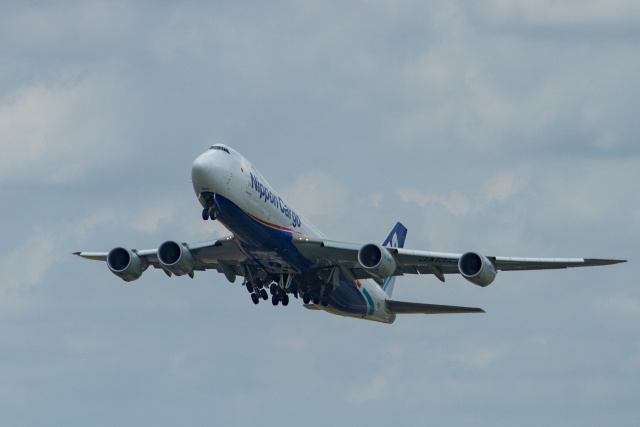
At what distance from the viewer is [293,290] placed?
189ft

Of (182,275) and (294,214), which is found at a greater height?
(294,214)

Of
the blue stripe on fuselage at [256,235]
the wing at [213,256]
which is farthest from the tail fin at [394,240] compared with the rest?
the blue stripe on fuselage at [256,235]

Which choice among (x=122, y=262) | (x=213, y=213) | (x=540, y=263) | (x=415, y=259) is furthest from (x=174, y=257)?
(x=540, y=263)

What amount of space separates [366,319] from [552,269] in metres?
14.0

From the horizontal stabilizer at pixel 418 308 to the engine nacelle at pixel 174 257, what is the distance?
14085 mm

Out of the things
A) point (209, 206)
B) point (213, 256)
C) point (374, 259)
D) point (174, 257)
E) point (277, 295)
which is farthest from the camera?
point (277, 295)

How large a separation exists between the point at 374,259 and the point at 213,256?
923 centimetres

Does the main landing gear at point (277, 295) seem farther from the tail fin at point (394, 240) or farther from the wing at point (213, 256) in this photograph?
the tail fin at point (394, 240)

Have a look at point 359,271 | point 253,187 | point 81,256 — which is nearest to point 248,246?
point 253,187

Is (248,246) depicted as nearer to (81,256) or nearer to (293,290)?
(293,290)

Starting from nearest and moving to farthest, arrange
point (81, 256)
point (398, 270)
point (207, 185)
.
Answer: point (207, 185), point (398, 270), point (81, 256)

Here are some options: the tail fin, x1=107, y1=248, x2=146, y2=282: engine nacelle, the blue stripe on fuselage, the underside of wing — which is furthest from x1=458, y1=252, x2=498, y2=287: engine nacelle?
x1=107, y1=248, x2=146, y2=282: engine nacelle

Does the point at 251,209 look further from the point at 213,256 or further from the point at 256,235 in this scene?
the point at 213,256

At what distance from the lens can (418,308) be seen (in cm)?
6362
